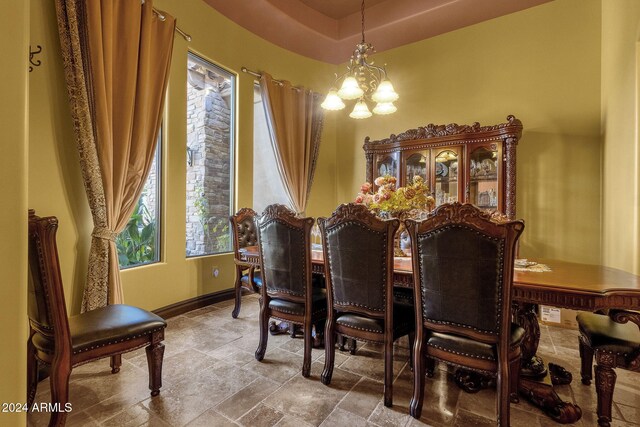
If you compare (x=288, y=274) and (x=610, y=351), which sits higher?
(x=288, y=274)

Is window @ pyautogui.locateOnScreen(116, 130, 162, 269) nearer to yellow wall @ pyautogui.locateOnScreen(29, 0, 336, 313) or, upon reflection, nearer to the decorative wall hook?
yellow wall @ pyautogui.locateOnScreen(29, 0, 336, 313)

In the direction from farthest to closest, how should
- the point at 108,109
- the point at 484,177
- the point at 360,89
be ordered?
the point at 484,177
the point at 360,89
the point at 108,109

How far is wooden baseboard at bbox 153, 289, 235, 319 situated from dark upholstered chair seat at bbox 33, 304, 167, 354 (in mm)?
1208

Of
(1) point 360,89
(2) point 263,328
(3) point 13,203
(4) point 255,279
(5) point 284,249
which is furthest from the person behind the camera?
(4) point 255,279

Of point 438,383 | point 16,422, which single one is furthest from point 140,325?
point 438,383

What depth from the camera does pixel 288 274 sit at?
6.78 ft

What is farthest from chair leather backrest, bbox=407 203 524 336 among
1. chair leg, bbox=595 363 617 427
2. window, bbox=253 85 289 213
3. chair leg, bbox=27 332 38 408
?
window, bbox=253 85 289 213

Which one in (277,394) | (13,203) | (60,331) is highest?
(13,203)

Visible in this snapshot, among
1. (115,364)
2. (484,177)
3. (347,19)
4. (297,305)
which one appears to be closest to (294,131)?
Answer: (347,19)

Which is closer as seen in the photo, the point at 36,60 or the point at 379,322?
the point at 379,322

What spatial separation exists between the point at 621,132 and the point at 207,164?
158 inches

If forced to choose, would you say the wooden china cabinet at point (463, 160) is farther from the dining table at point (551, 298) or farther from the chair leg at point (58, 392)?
the chair leg at point (58, 392)

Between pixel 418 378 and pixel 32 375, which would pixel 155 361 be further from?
pixel 418 378

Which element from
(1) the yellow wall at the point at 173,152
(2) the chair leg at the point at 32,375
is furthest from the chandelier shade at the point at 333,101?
(2) the chair leg at the point at 32,375
